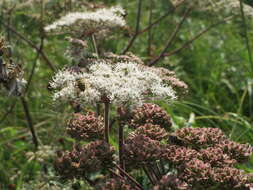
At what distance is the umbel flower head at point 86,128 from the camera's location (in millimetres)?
2738

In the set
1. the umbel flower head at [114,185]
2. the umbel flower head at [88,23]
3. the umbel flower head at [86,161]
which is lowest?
the umbel flower head at [114,185]

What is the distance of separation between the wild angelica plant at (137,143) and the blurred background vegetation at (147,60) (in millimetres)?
1237

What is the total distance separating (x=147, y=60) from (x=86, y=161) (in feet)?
12.2

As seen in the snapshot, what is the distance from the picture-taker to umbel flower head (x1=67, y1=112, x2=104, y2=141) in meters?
2.74

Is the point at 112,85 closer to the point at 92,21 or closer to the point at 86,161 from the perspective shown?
the point at 86,161

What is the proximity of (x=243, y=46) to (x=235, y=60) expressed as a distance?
1.45 feet

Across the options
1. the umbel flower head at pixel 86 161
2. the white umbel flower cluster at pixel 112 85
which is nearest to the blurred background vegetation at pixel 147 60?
the white umbel flower cluster at pixel 112 85

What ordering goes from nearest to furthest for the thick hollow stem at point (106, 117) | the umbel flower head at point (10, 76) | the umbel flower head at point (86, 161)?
the umbel flower head at point (86, 161) < the thick hollow stem at point (106, 117) < the umbel flower head at point (10, 76)

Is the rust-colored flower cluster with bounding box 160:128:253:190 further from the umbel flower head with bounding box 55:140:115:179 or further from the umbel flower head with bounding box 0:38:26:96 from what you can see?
the umbel flower head with bounding box 0:38:26:96

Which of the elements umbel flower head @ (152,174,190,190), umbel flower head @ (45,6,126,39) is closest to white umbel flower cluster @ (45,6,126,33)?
umbel flower head @ (45,6,126,39)

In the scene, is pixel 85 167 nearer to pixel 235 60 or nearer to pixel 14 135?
pixel 14 135

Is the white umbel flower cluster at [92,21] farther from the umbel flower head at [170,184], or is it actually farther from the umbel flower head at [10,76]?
the umbel flower head at [170,184]

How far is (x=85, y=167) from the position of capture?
248 centimetres

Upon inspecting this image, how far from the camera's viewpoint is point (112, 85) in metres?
2.62
